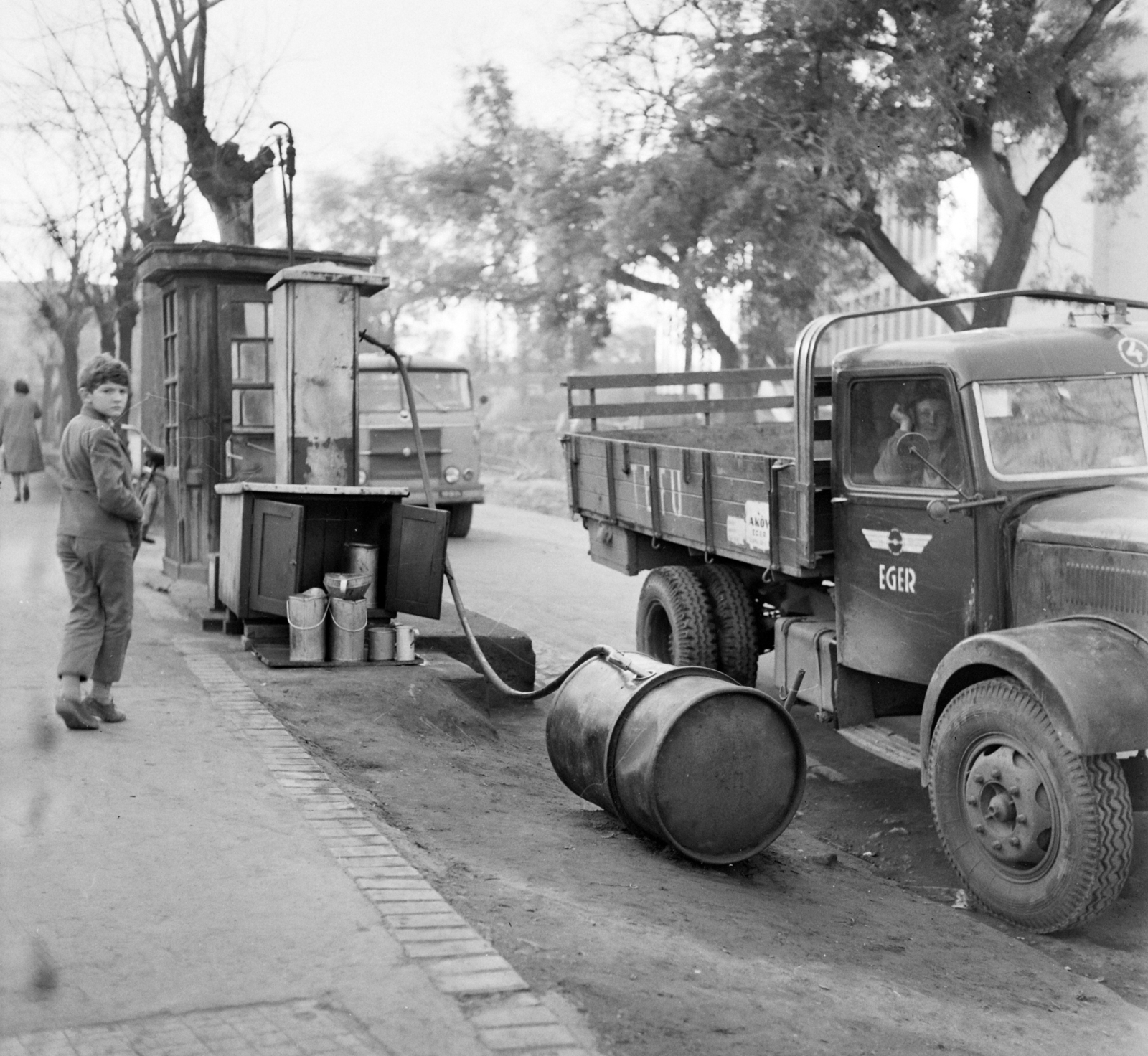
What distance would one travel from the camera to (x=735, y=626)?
28.6ft

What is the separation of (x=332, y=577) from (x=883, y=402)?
3412mm

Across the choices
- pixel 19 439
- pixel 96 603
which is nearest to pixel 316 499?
pixel 96 603

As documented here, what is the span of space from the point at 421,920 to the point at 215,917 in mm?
571

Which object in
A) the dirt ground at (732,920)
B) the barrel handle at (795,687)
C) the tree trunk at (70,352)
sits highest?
the tree trunk at (70,352)

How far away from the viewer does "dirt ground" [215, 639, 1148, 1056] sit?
3.83m

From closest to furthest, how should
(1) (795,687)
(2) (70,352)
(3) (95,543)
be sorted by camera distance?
(3) (95,543) → (1) (795,687) → (2) (70,352)

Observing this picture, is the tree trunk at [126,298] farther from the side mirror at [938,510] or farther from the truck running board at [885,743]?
the side mirror at [938,510]

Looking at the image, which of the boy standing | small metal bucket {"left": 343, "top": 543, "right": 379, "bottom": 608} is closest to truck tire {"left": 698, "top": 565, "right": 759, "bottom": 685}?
small metal bucket {"left": 343, "top": 543, "right": 379, "bottom": 608}

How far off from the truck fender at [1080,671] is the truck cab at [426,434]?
13120mm

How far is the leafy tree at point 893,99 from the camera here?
17703 millimetres

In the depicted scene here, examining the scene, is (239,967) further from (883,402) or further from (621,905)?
(883,402)

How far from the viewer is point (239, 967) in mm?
3781

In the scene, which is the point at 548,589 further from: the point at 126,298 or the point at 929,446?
the point at 126,298

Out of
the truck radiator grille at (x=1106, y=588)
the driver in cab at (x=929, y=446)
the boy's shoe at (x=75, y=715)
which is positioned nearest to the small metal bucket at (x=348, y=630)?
the boy's shoe at (x=75, y=715)
